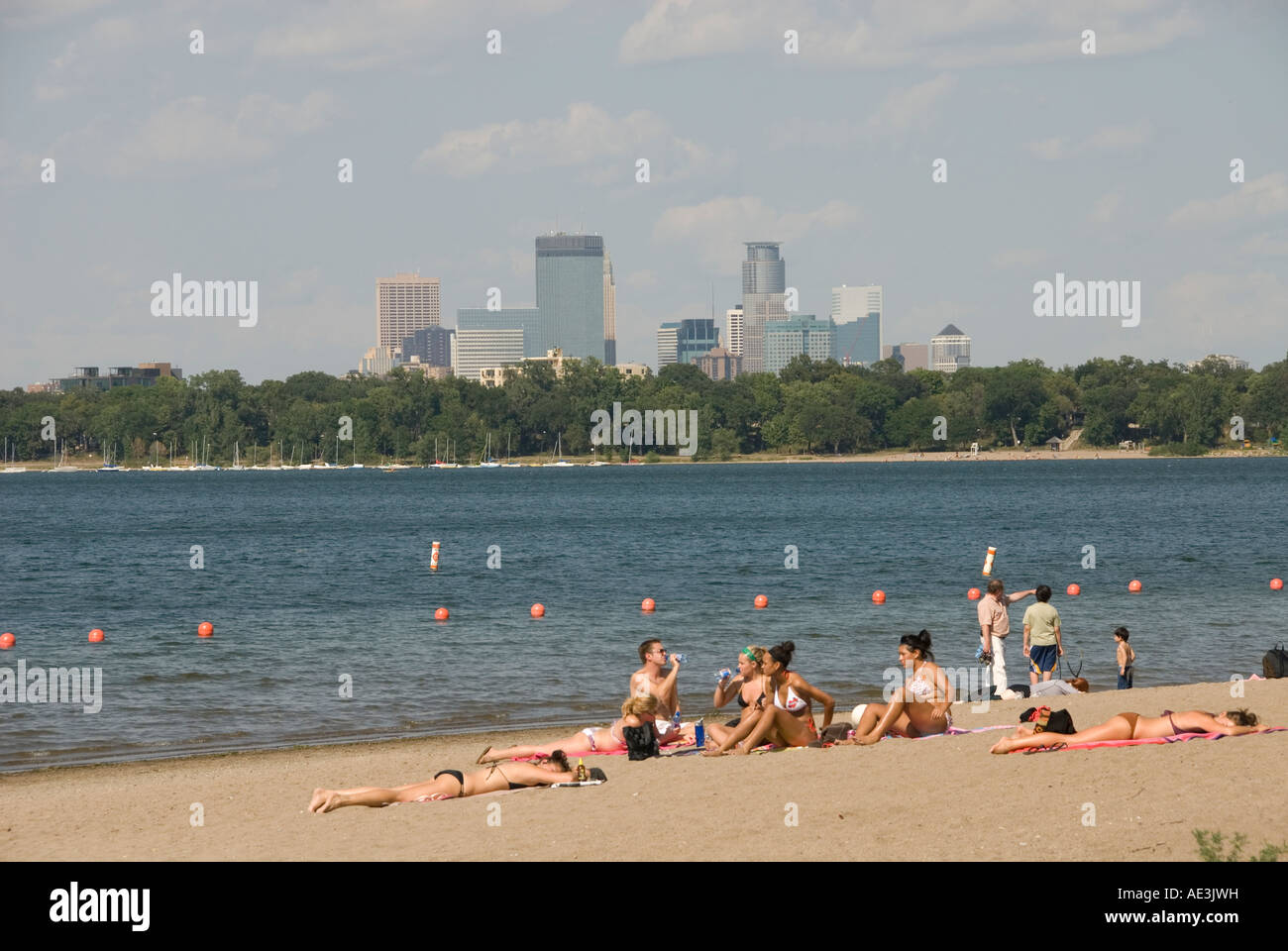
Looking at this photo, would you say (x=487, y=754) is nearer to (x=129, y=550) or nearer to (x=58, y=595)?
(x=58, y=595)

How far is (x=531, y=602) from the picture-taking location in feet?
126

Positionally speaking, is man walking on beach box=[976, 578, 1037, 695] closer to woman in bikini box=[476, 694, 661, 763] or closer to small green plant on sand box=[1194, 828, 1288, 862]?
woman in bikini box=[476, 694, 661, 763]

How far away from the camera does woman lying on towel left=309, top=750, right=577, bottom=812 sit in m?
13.0

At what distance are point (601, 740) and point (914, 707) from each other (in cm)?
340

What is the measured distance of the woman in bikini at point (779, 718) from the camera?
1483 cm

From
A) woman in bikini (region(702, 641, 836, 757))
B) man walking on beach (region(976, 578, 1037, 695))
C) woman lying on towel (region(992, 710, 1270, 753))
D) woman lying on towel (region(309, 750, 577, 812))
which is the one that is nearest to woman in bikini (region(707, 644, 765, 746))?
woman in bikini (region(702, 641, 836, 757))

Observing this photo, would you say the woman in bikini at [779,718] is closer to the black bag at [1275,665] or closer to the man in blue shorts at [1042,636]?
the man in blue shorts at [1042,636]

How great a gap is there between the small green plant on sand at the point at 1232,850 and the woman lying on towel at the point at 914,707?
5.38 m

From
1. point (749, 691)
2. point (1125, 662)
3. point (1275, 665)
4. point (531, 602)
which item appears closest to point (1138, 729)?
point (749, 691)

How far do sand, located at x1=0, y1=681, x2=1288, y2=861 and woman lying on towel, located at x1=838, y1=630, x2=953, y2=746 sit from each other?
270 mm

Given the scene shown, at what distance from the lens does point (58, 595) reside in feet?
140

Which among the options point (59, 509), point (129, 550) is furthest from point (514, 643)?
point (59, 509)

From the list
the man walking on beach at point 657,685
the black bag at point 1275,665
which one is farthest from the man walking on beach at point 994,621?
the man walking on beach at point 657,685

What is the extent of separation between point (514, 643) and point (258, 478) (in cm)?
16379
